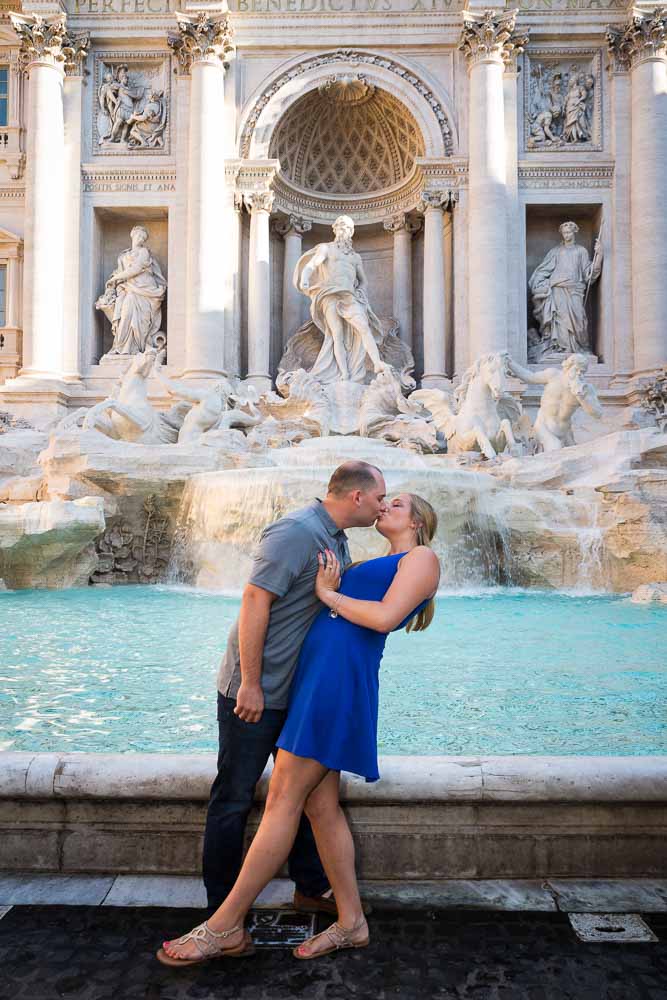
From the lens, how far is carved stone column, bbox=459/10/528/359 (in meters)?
15.9

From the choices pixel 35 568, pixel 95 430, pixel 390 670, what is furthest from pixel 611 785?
pixel 95 430

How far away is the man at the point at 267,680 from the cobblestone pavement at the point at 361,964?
187 millimetres

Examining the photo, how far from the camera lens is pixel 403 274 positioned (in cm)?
1809

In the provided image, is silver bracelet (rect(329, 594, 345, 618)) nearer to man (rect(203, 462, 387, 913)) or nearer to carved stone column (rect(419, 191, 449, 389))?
man (rect(203, 462, 387, 913))

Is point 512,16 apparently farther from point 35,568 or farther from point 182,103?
point 35,568

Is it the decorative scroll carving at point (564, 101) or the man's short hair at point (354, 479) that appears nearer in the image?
the man's short hair at point (354, 479)

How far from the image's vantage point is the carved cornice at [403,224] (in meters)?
18.0

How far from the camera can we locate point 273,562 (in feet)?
6.71

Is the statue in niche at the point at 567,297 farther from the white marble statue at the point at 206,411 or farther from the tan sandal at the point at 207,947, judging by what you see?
the tan sandal at the point at 207,947

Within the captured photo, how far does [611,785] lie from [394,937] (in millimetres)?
699

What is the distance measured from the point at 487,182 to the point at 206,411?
7794mm

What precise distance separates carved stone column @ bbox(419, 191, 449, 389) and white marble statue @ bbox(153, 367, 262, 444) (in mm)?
4734

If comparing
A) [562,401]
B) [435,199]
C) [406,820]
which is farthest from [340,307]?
[406,820]

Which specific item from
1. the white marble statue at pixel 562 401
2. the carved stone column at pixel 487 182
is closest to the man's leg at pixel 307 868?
the white marble statue at pixel 562 401
